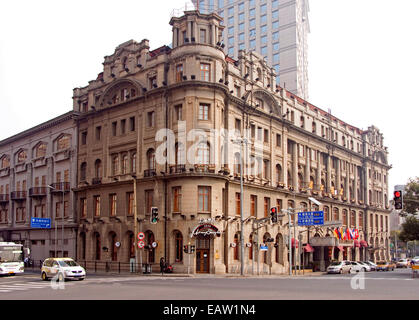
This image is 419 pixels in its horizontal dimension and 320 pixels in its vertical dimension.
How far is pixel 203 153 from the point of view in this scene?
4803 centimetres

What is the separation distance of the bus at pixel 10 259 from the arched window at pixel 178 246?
47.6ft

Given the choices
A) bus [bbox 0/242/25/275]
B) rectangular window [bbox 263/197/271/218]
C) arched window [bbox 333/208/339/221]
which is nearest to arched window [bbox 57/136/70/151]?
bus [bbox 0/242/25/275]

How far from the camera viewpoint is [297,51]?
102 meters

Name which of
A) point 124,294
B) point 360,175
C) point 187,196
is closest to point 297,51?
point 360,175

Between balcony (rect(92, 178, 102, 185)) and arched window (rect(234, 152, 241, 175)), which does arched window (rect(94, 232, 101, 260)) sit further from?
Answer: arched window (rect(234, 152, 241, 175))

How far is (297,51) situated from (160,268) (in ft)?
224

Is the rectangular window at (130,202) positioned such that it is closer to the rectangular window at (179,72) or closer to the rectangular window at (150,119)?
the rectangular window at (150,119)

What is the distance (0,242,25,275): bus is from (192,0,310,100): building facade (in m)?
66.4

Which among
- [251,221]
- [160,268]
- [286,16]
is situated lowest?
[160,268]

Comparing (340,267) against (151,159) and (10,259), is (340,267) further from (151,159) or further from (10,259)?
(10,259)

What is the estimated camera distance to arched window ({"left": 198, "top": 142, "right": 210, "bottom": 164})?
157 feet

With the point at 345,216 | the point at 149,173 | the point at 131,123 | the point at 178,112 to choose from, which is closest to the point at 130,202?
the point at 149,173

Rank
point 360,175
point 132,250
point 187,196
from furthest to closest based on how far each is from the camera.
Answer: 1. point 360,175
2. point 132,250
3. point 187,196
